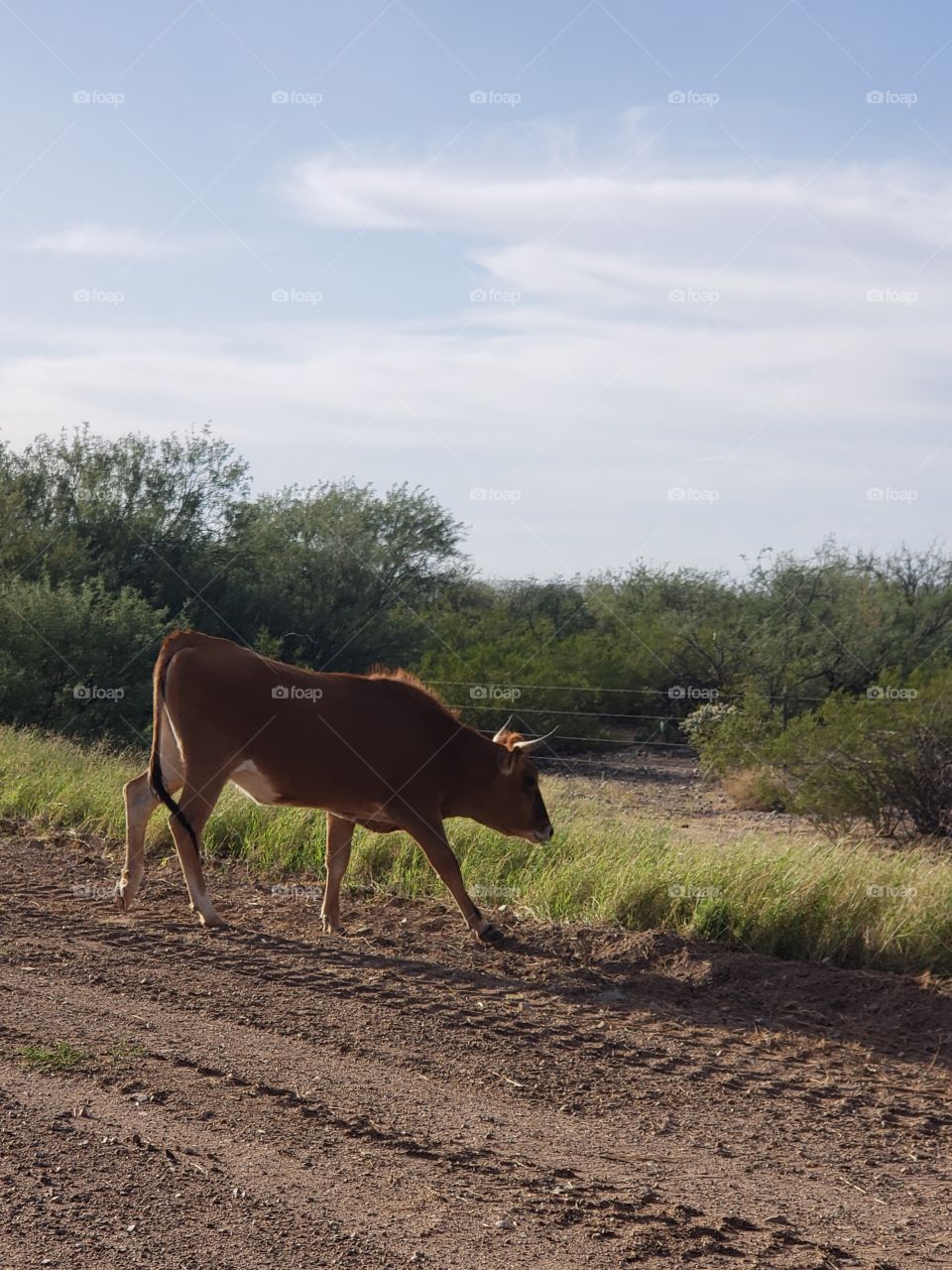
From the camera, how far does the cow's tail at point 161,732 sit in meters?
8.74

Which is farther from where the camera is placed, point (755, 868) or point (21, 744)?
point (21, 744)

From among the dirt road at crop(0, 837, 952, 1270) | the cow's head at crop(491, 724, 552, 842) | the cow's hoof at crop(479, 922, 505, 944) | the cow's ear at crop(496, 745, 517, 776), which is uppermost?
the cow's ear at crop(496, 745, 517, 776)

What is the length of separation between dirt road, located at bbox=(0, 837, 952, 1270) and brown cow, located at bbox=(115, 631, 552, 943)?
19.9 inches

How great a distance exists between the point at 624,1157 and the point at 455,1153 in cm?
67

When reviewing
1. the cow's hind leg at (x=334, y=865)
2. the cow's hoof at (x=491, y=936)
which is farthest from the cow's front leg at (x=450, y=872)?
the cow's hind leg at (x=334, y=865)

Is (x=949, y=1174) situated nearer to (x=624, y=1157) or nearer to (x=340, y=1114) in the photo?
(x=624, y=1157)

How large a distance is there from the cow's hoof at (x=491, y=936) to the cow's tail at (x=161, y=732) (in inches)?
78.9

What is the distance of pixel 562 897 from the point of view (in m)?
9.34

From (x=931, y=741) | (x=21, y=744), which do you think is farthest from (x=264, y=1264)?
(x=931, y=741)

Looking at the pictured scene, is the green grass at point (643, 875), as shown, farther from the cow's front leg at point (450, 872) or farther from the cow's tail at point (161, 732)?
the cow's tail at point (161, 732)

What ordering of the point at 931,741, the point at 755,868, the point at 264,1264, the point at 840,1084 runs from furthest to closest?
the point at 931,741
the point at 755,868
the point at 840,1084
the point at 264,1264

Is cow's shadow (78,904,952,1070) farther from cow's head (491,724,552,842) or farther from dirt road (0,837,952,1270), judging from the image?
cow's head (491,724,552,842)

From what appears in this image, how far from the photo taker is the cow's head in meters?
9.53

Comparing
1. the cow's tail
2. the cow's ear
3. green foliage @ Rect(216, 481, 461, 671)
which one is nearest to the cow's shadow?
the cow's tail
